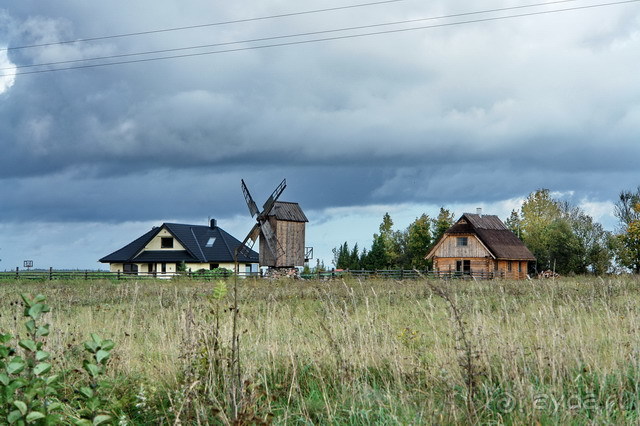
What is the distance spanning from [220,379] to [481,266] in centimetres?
4954

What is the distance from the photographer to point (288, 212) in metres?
48.9

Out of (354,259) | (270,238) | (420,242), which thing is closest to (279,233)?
(270,238)

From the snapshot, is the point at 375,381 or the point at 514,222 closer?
the point at 375,381

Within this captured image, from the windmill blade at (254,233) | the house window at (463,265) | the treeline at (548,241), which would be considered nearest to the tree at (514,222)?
the treeline at (548,241)

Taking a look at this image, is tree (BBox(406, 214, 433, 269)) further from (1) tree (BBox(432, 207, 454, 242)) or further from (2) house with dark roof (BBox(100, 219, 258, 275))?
(2) house with dark roof (BBox(100, 219, 258, 275))

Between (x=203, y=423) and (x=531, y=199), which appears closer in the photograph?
(x=203, y=423)

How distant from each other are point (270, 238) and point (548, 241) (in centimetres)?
2753

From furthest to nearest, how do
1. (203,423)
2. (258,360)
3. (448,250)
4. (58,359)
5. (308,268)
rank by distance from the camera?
(448,250), (308,268), (58,359), (258,360), (203,423)

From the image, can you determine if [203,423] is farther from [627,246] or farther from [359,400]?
[627,246]

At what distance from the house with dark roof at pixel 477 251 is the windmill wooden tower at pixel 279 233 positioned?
40.9 ft

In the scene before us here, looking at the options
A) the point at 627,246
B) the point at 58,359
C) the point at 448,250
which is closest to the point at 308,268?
the point at 448,250

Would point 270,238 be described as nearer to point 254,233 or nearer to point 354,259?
point 254,233

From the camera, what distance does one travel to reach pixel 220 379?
6.02 metres

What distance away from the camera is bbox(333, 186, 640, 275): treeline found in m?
56.2
